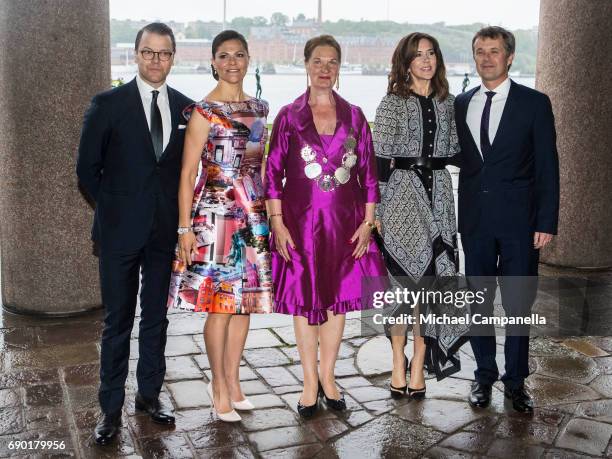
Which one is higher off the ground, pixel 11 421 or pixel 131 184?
pixel 131 184

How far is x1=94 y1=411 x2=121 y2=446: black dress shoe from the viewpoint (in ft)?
10.7

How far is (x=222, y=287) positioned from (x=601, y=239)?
13.9ft

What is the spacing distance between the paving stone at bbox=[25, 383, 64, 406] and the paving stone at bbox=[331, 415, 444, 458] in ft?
4.65

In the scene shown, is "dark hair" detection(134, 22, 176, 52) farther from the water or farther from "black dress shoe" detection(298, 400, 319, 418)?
the water

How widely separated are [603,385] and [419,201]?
1.44 metres

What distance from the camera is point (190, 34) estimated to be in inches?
240

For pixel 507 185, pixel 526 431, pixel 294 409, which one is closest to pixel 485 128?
pixel 507 185

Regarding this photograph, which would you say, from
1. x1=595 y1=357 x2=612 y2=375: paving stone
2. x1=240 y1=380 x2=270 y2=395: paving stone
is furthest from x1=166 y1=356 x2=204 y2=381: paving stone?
x1=595 y1=357 x2=612 y2=375: paving stone

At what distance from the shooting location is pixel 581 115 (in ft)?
20.4

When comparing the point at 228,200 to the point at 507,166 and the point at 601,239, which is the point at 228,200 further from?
the point at 601,239

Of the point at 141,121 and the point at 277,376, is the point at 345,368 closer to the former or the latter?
the point at 277,376

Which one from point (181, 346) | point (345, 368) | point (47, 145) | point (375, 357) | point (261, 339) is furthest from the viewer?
point (47, 145)

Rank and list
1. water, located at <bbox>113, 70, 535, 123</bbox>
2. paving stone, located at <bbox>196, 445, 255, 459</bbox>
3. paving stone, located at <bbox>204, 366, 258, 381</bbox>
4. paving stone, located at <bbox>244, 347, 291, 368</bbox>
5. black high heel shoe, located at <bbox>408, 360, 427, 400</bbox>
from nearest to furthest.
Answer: paving stone, located at <bbox>196, 445, 255, 459</bbox>
black high heel shoe, located at <bbox>408, 360, 427, 400</bbox>
paving stone, located at <bbox>204, 366, 258, 381</bbox>
paving stone, located at <bbox>244, 347, 291, 368</bbox>
water, located at <bbox>113, 70, 535, 123</bbox>

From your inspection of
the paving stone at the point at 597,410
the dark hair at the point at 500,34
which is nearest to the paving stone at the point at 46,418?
the paving stone at the point at 597,410
